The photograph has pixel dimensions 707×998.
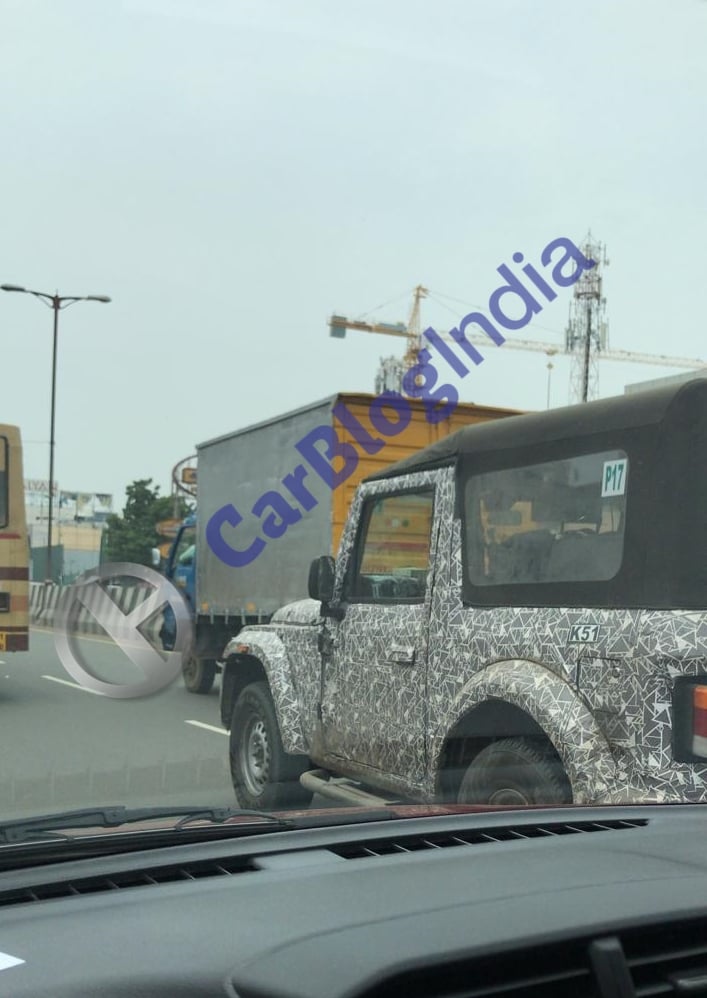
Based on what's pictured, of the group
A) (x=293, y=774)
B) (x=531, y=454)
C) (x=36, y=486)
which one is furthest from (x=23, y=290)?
(x=36, y=486)

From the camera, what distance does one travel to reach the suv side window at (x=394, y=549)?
5.50 m

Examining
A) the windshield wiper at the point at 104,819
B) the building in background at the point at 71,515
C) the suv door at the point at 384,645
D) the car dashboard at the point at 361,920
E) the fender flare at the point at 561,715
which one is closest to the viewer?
the car dashboard at the point at 361,920

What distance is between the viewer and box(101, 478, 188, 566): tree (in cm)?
2277

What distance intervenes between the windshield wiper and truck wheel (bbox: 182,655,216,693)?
11.6m

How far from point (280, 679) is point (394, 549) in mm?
1141

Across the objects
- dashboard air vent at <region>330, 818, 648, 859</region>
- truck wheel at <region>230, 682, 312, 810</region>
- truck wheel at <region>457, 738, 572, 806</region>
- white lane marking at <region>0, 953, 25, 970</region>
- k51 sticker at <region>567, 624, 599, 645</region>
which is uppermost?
k51 sticker at <region>567, 624, 599, 645</region>

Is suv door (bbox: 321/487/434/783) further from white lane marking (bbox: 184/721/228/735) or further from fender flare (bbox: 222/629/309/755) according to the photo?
white lane marking (bbox: 184/721/228/735)

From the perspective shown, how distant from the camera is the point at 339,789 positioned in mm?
5699

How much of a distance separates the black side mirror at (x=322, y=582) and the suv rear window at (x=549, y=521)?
1119mm

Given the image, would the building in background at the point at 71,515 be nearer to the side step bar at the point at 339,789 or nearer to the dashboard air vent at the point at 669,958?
the side step bar at the point at 339,789

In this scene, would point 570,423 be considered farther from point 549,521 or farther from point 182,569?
point 182,569

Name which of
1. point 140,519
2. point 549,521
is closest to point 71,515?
point 140,519

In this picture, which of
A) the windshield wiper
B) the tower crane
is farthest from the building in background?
the windshield wiper

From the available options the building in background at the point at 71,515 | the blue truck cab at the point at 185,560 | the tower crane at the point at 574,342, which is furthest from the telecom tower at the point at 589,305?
the building in background at the point at 71,515
